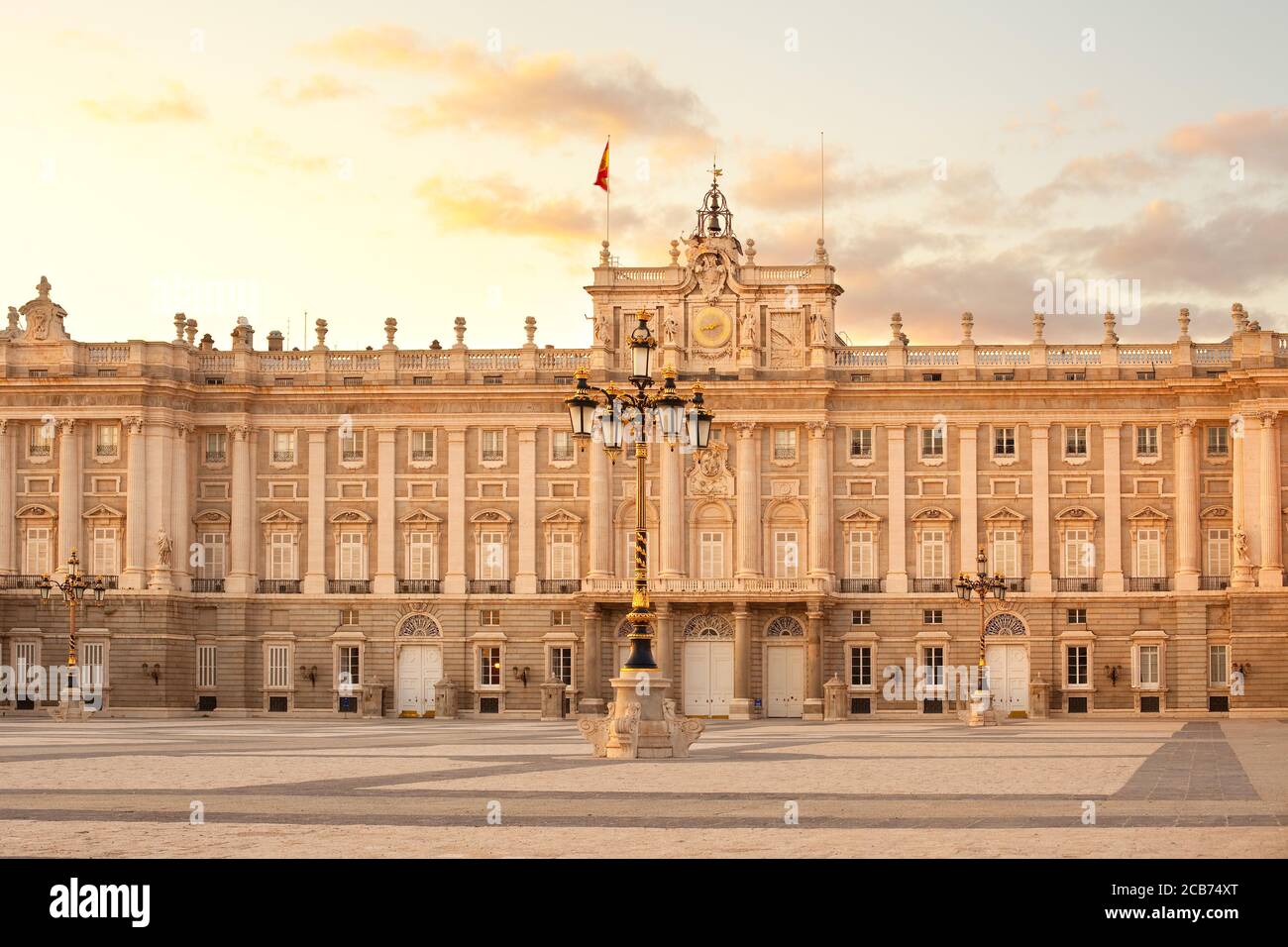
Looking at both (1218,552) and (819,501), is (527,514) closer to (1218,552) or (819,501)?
(819,501)

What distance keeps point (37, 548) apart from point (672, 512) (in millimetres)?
25451

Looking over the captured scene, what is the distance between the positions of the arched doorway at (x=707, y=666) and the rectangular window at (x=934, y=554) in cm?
819

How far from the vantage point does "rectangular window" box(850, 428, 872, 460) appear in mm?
79000

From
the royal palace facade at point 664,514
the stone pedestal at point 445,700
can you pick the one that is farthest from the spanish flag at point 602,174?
the stone pedestal at point 445,700

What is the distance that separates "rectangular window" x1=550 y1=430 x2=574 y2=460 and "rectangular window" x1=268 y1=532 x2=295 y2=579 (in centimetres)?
1121

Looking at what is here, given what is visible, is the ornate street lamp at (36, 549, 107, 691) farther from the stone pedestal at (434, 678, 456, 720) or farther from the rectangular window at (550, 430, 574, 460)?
the rectangular window at (550, 430, 574, 460)

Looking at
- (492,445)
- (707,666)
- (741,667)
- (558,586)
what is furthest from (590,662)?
(492,445)

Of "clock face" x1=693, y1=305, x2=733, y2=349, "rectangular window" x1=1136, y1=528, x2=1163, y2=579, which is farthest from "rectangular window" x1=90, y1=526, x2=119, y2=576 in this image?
"rectangular window" x1=1136, y1=528, x2=1163, y2=579

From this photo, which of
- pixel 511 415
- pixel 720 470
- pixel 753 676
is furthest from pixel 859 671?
pixel 511 415

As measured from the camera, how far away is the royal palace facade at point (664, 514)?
7744cm

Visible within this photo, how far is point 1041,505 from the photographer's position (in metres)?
78.2

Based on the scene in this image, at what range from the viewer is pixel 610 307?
79.7 m

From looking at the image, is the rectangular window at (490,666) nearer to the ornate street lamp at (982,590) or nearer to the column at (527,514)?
the column at (527,514)
